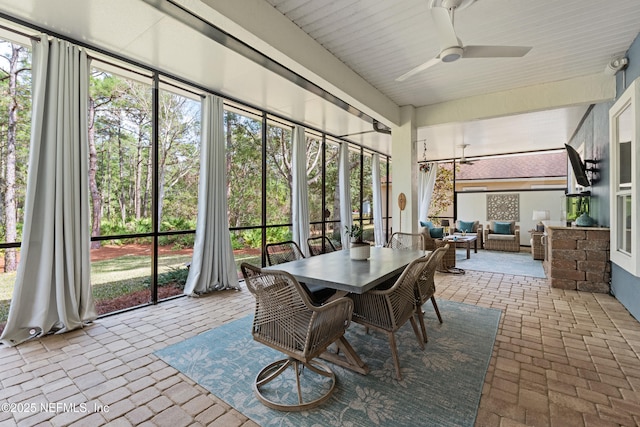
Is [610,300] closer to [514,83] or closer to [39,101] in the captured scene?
[514,83]

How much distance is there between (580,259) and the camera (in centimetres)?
440

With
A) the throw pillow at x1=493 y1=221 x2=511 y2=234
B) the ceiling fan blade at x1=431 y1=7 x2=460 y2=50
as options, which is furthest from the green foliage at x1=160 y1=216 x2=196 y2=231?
the throw pillow at x1=493 y1=221 x2=511 y2=234

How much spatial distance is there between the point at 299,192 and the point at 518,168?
9.55m

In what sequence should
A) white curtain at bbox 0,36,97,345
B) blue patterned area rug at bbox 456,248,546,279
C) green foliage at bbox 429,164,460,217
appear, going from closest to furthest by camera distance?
1. white curtain at bbox 0,36,97,345
2. blue patterned area rug at bbox 456,248,546,279
3. green foliage at bbox 429,164,460,217

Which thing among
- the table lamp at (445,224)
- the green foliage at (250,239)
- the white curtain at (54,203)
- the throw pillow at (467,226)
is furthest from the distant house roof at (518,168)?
the white curtain at (54,203)

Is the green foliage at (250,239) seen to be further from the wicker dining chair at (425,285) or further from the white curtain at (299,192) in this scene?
the wicker dining chair at (425,285)

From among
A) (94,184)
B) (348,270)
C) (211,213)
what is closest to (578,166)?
(348,270)

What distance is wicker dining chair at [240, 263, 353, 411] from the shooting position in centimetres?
171

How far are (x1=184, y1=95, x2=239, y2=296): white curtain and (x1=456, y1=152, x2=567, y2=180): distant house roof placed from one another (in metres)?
9.33

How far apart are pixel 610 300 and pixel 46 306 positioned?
21.8 feet

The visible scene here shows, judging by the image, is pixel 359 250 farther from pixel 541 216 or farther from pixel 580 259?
pixel 541 216

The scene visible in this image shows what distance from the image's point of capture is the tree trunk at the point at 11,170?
352cm

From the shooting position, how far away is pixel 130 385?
6.74 ft

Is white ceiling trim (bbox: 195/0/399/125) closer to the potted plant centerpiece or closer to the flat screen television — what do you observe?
the potted plant centerpiece
